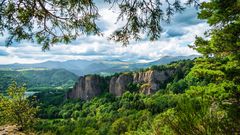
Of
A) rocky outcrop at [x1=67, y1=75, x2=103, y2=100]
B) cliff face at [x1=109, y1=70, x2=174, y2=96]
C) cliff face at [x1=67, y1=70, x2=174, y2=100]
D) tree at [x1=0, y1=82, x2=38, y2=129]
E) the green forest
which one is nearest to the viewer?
the green forest

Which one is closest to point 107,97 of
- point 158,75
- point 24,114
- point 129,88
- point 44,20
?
point 129,88

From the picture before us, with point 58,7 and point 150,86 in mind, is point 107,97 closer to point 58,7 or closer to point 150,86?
point 150,86

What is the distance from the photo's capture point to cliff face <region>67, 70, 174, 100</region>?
130 metres

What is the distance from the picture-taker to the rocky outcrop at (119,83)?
136m

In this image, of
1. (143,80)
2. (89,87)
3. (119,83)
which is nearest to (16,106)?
(119,83)

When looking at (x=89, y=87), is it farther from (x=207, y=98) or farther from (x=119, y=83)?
(x=207, y=98)

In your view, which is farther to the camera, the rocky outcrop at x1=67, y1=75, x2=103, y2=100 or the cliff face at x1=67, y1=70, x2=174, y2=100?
the rocky outcrop at x1=67, y1=75, x2=103, y2=100

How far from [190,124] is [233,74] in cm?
1467

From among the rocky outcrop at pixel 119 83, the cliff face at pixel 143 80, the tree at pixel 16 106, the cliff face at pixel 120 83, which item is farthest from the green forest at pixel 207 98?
the rocky outcrop at pixel 119 83

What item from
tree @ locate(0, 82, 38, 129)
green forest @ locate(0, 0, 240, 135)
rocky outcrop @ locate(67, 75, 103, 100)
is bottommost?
rocky outcrop @ locate(67, 75, 103, 100)

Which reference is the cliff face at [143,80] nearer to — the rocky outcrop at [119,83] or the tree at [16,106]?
the rocky outcrop at [119,83]

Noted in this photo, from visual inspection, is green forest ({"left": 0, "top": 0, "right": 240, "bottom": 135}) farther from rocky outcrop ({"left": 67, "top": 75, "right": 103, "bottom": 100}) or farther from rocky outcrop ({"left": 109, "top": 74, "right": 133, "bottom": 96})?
rocky outcrop ({"left": 67, "top": 75, "right": 103, "bottom": 100})

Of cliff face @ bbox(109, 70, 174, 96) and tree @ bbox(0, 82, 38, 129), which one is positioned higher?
tree @ bbox(0, 82, 38, 129)

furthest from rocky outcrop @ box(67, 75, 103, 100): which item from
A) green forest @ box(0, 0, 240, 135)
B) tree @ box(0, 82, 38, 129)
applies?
tree @ box(0, 82, 38, 129)
